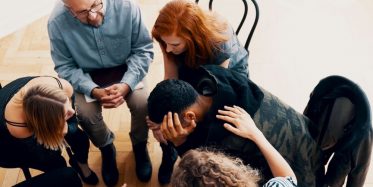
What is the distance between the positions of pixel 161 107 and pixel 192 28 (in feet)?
1.29

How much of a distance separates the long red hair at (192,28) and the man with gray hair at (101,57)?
0.25m

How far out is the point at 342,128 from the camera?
1257mm

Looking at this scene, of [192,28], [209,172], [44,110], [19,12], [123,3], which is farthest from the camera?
[19,12]

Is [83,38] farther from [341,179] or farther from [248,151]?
[341,179]

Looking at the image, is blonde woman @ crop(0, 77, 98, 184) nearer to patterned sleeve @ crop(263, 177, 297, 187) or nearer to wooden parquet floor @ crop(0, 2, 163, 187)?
wooden parquet floor @ crop(0, 2, 163, 187)

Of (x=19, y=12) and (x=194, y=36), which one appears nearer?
(x=194, y=36)

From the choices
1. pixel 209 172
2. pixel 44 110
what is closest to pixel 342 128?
pixel 209 172

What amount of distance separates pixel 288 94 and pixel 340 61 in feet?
1.64

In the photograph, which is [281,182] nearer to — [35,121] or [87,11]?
[35,121]

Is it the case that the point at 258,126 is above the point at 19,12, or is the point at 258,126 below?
above

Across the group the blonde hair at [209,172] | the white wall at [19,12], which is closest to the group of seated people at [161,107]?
the blonde hair at [209,172]

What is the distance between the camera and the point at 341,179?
126 cm

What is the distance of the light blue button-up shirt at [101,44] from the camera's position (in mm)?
1658

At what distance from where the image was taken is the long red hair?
1.47 m
